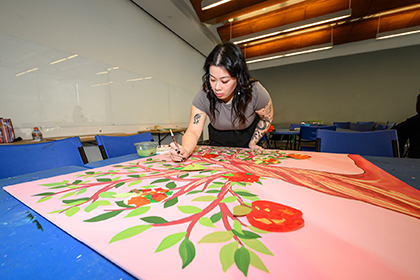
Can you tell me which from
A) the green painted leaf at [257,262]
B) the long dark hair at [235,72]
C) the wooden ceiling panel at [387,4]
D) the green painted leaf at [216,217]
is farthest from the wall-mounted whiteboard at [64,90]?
the wooden ceiling panel at [387,4]

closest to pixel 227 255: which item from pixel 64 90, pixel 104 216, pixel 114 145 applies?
pixel 104 216

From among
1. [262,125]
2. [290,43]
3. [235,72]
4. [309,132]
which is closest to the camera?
[235,72]

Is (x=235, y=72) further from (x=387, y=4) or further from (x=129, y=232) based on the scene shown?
(x=387, y=4)

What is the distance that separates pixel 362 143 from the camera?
1.14 meters

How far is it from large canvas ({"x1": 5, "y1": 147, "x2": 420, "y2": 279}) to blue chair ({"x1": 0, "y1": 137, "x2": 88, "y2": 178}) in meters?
0.45

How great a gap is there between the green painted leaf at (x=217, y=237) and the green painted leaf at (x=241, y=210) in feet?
0.22

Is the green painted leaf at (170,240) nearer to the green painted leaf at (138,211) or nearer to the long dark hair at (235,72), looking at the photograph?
the green painted leaf at (138,211)

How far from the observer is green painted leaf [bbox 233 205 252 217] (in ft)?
1.13

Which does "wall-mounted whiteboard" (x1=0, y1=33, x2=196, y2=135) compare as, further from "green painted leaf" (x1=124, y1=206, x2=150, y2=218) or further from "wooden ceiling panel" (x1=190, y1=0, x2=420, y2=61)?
"green painted leaf" (x1=124, y1=206, x2=150, y2=218)

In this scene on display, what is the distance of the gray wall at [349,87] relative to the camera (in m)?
5.27

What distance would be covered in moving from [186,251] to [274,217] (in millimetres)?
187

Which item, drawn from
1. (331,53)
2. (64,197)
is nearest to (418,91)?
(331,53)

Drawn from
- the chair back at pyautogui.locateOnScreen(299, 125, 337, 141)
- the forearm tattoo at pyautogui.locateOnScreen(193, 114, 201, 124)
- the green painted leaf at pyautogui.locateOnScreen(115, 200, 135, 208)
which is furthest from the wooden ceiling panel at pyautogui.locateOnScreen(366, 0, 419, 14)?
the green painted leaf at pyautogui.locateOnScreen(115, 200, 135, 208)

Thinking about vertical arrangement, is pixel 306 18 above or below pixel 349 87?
above
